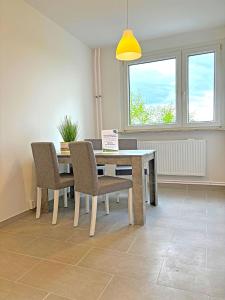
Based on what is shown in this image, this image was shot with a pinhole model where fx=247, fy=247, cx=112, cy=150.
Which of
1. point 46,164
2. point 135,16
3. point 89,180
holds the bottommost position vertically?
point 89,180

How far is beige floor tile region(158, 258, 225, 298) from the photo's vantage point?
148 cm

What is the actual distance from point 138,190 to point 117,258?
2.70 feet

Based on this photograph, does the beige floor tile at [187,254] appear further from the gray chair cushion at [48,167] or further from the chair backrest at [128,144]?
the chair backrest at [128,144]

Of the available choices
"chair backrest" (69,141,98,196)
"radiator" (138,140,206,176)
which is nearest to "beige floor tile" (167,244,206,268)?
"chair backrest" (69,141,98,196)

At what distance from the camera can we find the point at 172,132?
4.20m

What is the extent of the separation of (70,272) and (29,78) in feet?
7.55

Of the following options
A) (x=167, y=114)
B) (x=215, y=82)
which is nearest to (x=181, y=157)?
(x=167, y=114)

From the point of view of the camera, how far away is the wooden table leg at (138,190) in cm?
255

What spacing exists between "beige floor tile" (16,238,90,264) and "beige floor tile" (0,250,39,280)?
8 cm

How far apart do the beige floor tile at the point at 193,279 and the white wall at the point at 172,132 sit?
2.55 meters

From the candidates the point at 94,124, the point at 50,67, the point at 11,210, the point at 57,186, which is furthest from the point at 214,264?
the point at 94,124

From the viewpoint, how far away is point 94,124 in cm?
470

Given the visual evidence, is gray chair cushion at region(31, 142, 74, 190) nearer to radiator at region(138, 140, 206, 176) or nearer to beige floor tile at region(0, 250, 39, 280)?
beige floor tile at region(0, 250, 39, 280)

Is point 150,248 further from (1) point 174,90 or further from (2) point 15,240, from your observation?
(1) point 174,90
